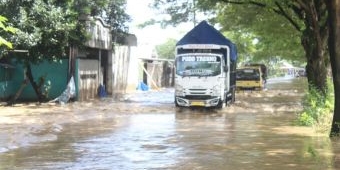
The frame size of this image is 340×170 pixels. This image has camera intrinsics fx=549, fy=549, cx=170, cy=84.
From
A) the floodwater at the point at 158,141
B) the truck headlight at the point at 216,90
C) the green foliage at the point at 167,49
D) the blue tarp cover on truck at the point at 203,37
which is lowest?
the floodwater at the point at 158,141

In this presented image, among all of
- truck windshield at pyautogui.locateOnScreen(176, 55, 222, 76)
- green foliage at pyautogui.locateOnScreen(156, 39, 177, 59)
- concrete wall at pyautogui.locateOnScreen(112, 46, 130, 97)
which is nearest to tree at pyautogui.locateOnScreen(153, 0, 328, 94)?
truck windshield at pyautogui.locateOnScreen(176, 55, 222, 76)

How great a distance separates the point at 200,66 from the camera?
2448 centimetres

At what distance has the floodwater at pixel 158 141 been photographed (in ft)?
36.1

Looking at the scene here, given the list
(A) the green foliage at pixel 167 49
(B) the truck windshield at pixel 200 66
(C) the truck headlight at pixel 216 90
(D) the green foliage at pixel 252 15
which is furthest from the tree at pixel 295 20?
(A) the green foliage at pixel 167 49

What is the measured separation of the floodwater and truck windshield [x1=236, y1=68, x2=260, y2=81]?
2140cm

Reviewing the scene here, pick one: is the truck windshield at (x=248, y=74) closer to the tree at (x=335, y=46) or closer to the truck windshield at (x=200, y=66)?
the truck windshield at (x=200, y=66)

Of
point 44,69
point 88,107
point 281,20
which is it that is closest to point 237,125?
point 88,107

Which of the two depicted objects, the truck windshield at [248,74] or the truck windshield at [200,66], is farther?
the truck windshield at [248,74]

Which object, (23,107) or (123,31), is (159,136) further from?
(123,31)

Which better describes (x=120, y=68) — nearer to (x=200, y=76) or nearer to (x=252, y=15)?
(x=252, y=15)

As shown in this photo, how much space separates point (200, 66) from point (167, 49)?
73118 millimetres

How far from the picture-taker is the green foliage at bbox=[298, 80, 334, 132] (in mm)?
17469

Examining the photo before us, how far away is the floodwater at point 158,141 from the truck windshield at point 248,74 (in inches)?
843

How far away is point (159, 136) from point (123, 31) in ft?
72.4
